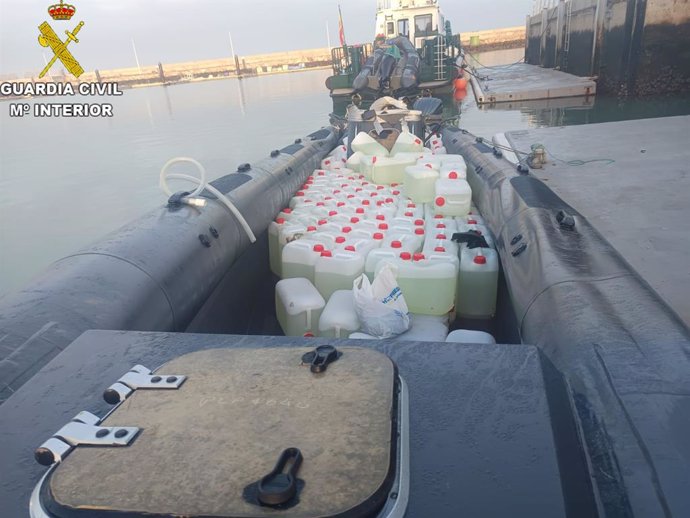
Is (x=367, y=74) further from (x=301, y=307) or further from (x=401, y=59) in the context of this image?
(x=301, y=307)

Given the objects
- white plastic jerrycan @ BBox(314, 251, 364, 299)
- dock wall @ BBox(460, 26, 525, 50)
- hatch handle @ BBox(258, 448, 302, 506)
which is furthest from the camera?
dock wall @ BBox(460, 26, 525, 50)

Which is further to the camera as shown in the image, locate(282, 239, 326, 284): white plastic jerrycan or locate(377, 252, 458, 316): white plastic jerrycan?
locate(282, 239, 326, 284): white plastic jerrycan

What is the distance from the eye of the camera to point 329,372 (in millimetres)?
1039

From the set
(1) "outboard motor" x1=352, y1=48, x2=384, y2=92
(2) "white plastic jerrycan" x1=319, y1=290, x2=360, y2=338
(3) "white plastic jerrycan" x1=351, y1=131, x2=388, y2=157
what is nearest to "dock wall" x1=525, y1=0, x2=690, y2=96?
(1) "outboard motor" x1=352, y1=48, x2=384, y2=92

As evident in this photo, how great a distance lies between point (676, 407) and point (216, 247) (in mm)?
2252

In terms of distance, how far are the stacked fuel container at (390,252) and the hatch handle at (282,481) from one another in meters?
1.43

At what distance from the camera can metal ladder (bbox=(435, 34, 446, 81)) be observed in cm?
1744

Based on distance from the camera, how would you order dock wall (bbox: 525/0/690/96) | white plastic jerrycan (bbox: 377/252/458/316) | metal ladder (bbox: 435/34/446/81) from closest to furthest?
white plastic jerrycan (bbox: 377/252/458/316) → dock wall (bbox: 525/0/690/96) → metal ladder (bbox: 435/34/446/81)

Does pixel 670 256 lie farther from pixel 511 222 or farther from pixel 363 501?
pixel 363 501

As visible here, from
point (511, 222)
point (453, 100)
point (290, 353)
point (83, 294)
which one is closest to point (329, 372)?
point (290, 353)

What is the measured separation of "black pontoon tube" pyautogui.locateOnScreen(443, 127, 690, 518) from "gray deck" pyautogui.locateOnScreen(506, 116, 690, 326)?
1.39 m

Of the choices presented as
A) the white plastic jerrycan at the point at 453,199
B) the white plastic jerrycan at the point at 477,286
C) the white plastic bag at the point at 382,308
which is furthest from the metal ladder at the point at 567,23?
the white plastic bag at the point at 382,308

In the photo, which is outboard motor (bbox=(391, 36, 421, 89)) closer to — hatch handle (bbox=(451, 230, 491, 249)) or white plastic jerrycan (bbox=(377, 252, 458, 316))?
hatch handle (bbox=(451, 230, 491, 249))

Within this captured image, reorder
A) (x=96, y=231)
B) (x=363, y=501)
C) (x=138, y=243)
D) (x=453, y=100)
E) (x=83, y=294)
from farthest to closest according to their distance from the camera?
(x=453, y=100), (x=96, y=231), (x=138, y=243), (x=83, y=294), (x=363, y=501)
